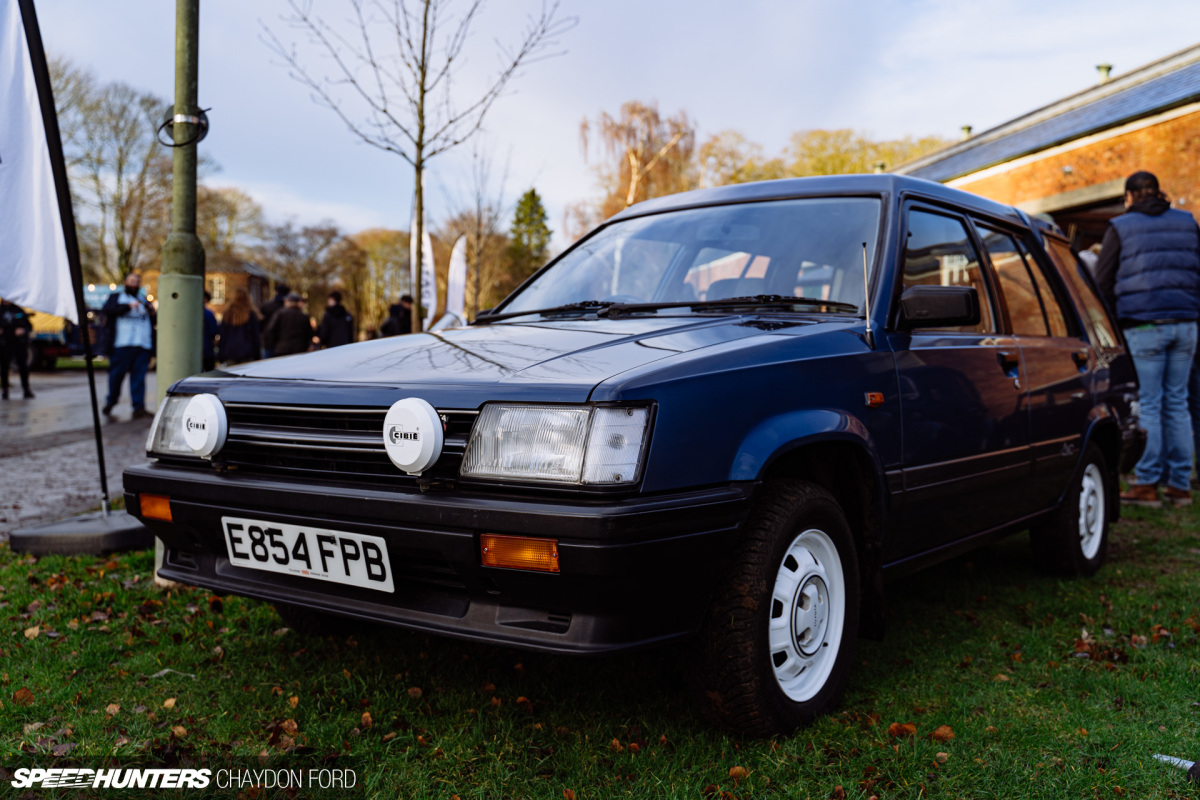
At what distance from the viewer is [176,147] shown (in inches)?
143

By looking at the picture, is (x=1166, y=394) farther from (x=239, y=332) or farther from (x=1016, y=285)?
(x=239, y=332)

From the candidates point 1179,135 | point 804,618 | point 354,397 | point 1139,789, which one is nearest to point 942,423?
point 804,618

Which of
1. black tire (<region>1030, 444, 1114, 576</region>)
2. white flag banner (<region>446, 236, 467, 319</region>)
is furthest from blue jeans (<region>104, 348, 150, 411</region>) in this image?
black tire (<region>1030, 444, 1114, 576</region>)

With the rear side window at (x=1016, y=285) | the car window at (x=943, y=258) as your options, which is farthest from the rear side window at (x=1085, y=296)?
the car window at (x=943, y=258)

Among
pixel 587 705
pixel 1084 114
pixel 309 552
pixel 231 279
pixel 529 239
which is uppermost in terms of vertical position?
pixel 529 239

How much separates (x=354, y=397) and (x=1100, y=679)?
253 centimetres

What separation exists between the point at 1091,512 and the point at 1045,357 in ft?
3.71

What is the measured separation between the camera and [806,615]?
240cm

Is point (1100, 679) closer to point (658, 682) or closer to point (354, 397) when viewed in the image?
point (658, 682)

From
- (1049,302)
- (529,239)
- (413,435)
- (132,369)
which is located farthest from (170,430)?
(529,239)

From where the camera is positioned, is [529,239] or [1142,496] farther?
[529,239]

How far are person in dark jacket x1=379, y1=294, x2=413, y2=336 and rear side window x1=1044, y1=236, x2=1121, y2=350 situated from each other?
10.8 m

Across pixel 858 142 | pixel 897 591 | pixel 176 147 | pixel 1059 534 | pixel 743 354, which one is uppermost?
pixel 858 142

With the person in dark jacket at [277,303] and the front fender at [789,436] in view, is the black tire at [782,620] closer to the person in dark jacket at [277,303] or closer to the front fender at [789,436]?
the front fender at [789,436]
